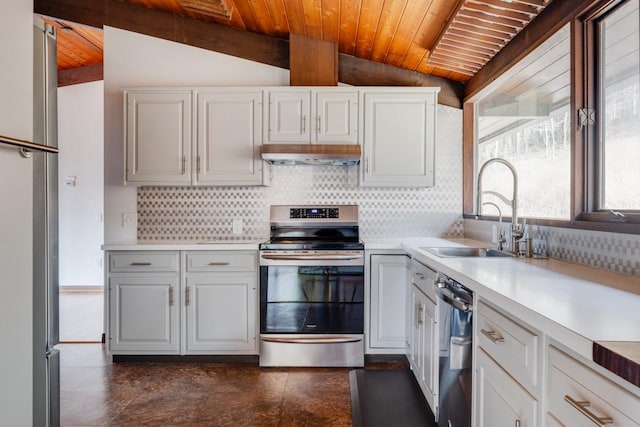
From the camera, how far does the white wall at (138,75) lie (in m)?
3.29

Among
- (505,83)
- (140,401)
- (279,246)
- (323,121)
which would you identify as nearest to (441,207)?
(505,83)

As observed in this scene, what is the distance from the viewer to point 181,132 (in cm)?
303

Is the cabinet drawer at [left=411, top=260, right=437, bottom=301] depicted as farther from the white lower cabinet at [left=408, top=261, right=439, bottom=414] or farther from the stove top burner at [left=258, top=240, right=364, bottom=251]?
the stove top burner at [left=258, top=240, right=364, bottom=251]

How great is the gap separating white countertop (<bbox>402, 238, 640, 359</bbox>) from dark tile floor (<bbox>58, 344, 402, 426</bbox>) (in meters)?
1.20

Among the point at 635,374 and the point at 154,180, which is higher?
the point at 154,180

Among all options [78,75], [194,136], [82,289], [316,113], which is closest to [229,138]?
[194,136]

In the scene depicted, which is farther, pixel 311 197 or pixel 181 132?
pixel 311 197

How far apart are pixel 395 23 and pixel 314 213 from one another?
1.62 metres

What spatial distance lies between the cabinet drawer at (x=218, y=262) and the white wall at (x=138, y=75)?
0.90 metres

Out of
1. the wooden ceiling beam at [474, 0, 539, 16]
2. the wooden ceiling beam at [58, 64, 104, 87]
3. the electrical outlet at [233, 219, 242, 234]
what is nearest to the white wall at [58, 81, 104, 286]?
Result: the wooden ceiling beam at [58, 64, 104, 87]

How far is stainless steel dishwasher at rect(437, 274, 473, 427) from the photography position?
5.05 feet

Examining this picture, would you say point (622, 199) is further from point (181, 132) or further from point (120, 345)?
point (120, 345)

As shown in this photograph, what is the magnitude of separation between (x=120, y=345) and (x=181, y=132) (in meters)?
1.75

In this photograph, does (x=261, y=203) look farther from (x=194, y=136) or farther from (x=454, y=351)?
(x=454, y=351)
